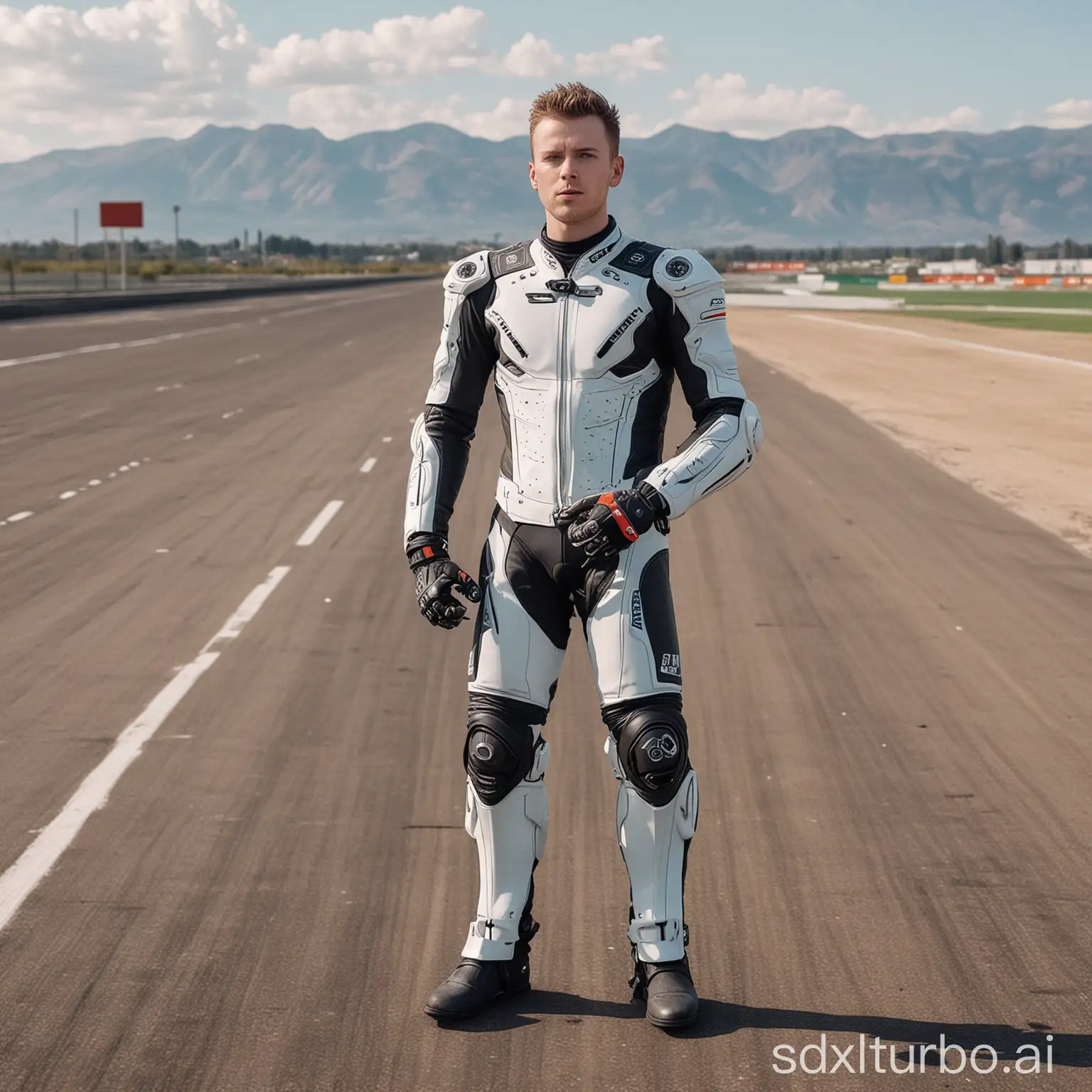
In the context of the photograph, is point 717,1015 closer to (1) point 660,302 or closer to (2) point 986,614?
(1) point 660,302

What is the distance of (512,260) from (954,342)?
130 ft

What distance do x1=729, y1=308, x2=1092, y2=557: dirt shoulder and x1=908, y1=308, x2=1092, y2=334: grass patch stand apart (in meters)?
1.89

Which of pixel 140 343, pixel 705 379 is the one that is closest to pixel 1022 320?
pixel 140 343

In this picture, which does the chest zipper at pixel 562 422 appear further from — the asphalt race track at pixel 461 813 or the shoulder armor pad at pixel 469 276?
the asphalt race track at pixel 461 813

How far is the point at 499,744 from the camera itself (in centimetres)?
374

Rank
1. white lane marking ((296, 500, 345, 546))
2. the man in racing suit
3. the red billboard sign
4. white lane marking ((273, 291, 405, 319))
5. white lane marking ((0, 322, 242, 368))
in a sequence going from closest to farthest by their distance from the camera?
the man in racing suit < white lane marking ((296, 500, 345, 546)) < white lane marking ((0, 322, 242, 368)) < white lane marking ((273, 291, 405, 319)) < the red billboard sign

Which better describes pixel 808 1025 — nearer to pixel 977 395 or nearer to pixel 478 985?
pixel 478 985

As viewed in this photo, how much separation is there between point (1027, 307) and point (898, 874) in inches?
2674

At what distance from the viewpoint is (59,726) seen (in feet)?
20.7

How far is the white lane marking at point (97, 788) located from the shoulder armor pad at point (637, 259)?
2.62 m

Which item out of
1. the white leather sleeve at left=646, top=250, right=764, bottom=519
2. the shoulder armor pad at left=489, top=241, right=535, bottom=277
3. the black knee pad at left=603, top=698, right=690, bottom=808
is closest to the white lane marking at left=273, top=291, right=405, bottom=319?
the shoulder armor pad at left=489, top=241, right=535, bottom=277

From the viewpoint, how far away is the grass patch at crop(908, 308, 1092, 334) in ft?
164

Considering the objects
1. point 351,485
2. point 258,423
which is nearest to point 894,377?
point 258,423

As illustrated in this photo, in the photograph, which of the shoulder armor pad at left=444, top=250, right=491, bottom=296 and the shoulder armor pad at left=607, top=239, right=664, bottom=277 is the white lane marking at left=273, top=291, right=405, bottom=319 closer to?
the shoulder armor pad at left=444, top=250, right=491, bottom=296
